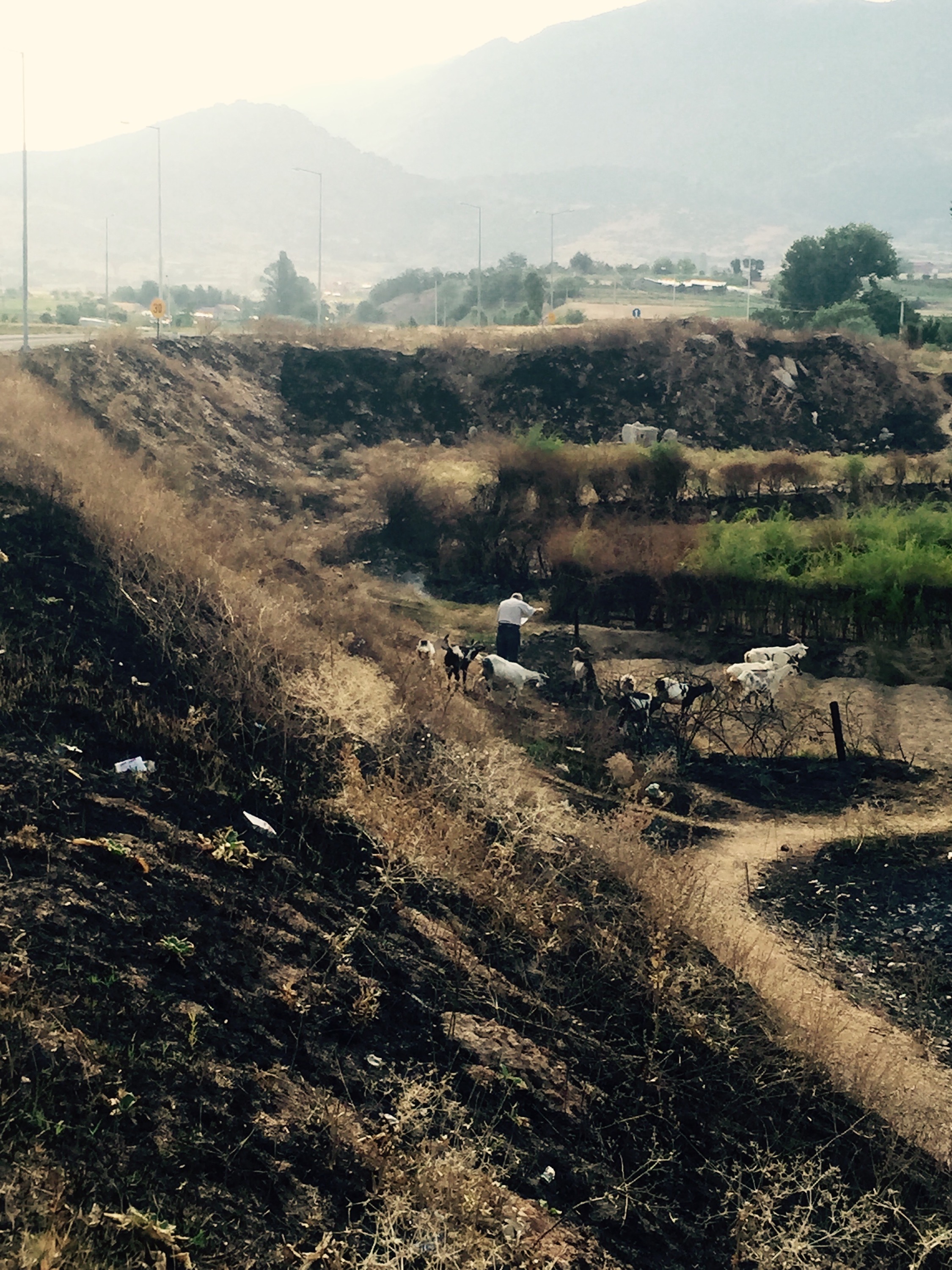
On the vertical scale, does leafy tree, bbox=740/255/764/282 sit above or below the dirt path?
above

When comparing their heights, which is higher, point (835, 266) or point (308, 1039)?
point (835, 266)

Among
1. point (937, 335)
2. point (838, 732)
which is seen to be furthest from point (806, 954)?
point (937, 335)

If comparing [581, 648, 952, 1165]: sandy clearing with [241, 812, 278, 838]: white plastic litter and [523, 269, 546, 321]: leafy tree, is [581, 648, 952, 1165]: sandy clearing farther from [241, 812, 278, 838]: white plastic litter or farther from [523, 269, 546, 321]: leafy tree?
[523, 269, 546, 321]: leafy tree

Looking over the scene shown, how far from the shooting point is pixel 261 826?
1106 centimetres

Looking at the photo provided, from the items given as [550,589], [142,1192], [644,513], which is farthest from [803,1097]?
[644,513]

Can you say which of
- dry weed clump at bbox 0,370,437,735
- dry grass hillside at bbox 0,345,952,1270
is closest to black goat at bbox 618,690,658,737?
dry grass hillside at bbox 0,345,952,1270

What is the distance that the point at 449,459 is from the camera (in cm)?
3341

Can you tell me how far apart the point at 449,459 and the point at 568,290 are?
61137 millimetres

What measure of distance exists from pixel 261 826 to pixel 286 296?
305 ft

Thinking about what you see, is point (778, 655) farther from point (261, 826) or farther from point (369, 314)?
point (369, 314)

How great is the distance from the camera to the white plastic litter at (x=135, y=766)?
11.1 metres

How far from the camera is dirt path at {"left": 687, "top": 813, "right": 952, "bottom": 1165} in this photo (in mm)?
9375

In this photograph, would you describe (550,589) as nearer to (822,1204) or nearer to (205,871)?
(205,871)

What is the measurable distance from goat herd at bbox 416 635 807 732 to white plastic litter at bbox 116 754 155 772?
632cm
